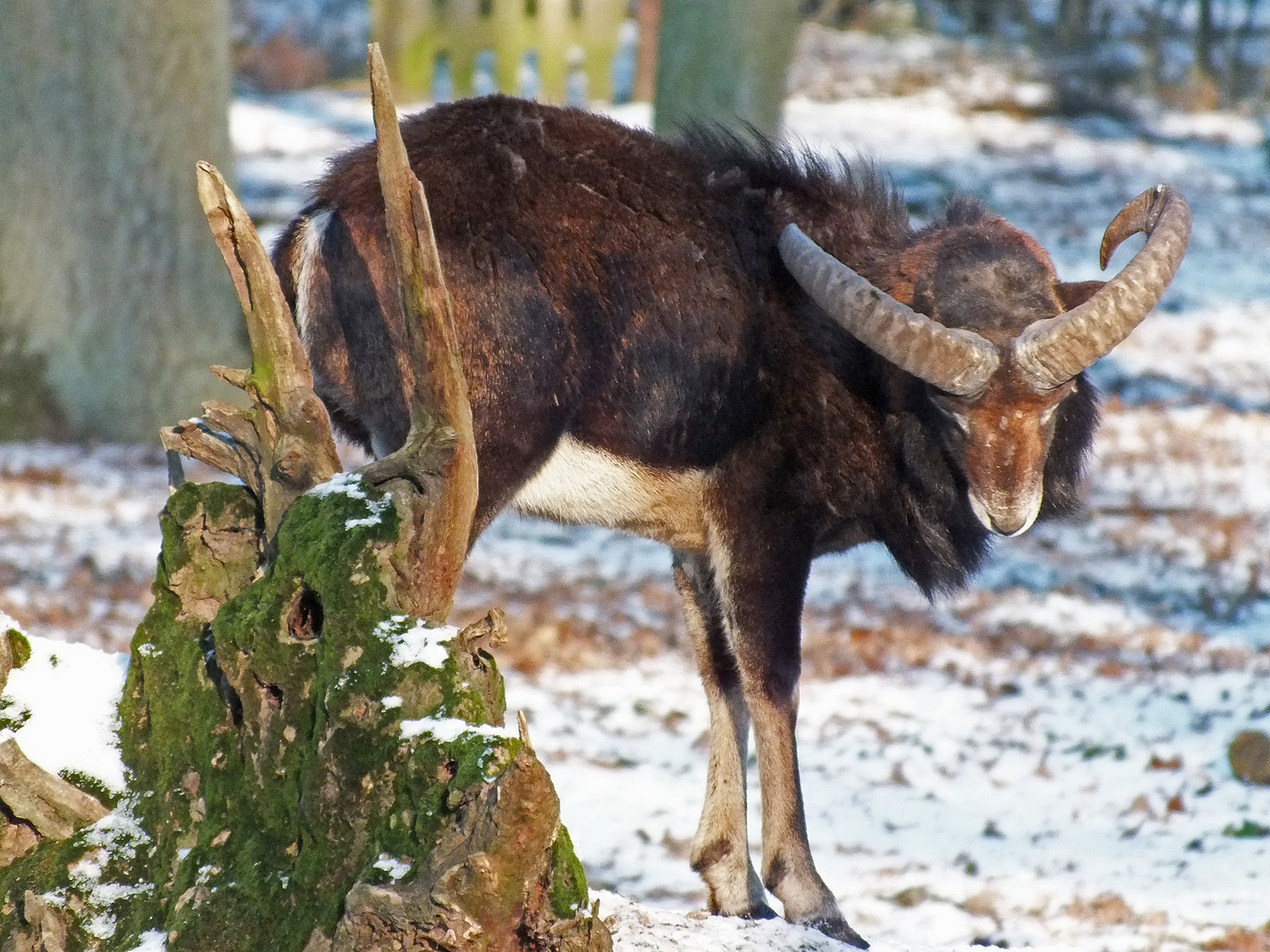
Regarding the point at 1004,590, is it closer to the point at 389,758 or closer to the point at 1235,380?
the point at 1235,380

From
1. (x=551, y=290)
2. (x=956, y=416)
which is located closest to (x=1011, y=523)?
(x=956, y=416)

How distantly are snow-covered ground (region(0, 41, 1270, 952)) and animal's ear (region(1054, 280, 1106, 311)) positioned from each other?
1.24 metres

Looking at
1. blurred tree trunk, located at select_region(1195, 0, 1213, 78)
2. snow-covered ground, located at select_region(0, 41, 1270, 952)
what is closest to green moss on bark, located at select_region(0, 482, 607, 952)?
snow-covered ground, located at select_region(0, 41, 1270, 952)

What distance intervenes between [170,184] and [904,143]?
927 cm

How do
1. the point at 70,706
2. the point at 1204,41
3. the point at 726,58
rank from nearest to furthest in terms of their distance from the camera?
1. the point at 70,706
2. the point at 726,58
3. the point at 1204,41

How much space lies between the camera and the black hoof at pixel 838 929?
4.63 metres

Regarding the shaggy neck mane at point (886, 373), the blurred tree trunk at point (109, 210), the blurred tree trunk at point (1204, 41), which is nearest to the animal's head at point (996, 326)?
the shaggy neck mane at point (886, 373)

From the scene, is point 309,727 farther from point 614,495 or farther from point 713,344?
point 713,344

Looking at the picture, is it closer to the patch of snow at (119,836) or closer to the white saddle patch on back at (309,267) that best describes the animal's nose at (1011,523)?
the white saddle patch on back at (309,267)

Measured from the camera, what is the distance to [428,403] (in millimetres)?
3664

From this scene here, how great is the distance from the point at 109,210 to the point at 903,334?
721 cm

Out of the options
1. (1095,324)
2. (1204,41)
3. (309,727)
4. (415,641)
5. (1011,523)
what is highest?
(1204,41)

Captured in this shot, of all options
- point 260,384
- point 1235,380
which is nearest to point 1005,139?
point 1235,380

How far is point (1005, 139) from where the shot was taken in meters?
17.7
